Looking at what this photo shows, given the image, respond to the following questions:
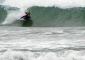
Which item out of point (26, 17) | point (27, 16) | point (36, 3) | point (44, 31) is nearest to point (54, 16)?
point (27, 16)

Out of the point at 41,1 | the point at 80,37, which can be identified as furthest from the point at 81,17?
the point at 80,37

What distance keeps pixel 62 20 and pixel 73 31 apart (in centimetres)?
534

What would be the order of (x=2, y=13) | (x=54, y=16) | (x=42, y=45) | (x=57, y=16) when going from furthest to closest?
(x=2, y=13)
(x=54, y=16)
(x=57, y=16)
(x=42, y=45)

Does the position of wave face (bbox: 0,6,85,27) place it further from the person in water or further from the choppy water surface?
the choppy water surface

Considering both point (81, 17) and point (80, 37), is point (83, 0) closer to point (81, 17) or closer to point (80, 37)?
point (81, 17)

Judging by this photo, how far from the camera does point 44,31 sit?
1848cm

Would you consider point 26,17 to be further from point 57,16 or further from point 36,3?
point 36,3

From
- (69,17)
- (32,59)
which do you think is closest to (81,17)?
(69,17)

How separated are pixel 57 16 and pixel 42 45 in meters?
9.69

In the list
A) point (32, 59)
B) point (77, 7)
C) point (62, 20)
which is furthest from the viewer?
point (77, 7)

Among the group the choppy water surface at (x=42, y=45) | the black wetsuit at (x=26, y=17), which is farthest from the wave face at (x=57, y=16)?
the choppy water surface at (x=42, y=45)

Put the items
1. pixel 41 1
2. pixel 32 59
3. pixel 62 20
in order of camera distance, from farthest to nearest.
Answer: pixel 41 1
pixel 62 20
pixel 32 59

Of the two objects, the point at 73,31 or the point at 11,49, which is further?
the point at 73,31

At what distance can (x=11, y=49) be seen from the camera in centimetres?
1402
